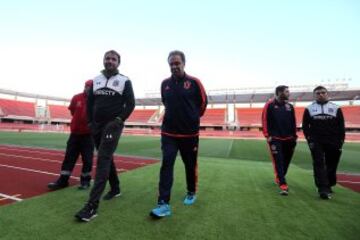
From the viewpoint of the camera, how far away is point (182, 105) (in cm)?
362

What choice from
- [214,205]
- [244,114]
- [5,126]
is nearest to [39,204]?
[214,205]

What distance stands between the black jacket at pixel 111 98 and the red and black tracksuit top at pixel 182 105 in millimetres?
545

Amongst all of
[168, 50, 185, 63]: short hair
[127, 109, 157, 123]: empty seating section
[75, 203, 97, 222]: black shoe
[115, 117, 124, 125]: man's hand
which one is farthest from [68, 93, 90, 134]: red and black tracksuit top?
[127, 109, 157, 123]: empty seating section

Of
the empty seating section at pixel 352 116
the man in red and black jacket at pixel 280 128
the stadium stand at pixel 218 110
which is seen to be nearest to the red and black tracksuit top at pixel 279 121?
the man in red and black jacket at pixel 280 128

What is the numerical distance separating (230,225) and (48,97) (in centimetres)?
7625

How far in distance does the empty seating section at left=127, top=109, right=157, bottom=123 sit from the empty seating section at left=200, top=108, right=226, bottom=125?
14.3m

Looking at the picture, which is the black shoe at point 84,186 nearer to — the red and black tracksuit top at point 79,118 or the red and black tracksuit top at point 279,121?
the red and black tracksuit top at point 79,118

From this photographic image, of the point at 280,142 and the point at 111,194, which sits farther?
the point at 280,142

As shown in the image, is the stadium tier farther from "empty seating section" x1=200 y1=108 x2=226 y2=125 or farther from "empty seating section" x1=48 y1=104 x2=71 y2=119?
"empty seating section" x1=200 y1=108 x2=226 y2=125

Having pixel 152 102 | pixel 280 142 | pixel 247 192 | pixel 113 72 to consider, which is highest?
pixel 152 102

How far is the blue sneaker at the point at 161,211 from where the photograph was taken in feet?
9.97

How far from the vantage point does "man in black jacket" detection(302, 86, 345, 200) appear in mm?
4758

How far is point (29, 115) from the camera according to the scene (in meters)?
60.3

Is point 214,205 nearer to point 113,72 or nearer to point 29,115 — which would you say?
point 113,72
